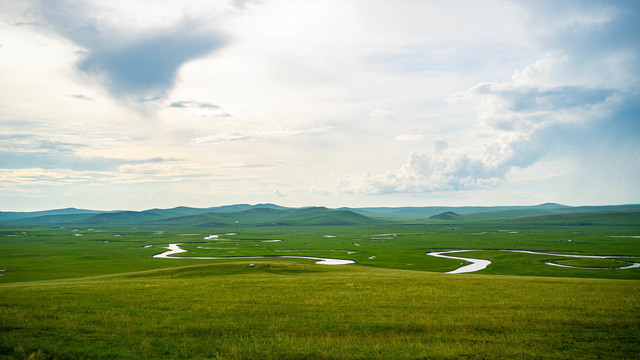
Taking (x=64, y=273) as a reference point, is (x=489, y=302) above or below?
above

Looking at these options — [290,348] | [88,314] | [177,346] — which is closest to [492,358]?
[290,348]

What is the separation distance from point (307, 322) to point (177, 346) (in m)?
6.95

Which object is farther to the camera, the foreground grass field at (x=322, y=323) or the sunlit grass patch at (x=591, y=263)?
the sunlit grass patch at (x=591, y=263)

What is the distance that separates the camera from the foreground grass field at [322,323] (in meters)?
16.7

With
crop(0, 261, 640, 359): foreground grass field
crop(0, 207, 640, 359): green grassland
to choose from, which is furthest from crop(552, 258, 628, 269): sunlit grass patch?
crop(0, 261, 640, 359): foreground grass field

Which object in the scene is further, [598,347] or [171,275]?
[171,275]

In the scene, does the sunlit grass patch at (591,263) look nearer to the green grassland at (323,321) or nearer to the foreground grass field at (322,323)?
the green grassland at (323,321)

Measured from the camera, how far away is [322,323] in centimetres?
2105

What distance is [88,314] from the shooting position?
22.5m

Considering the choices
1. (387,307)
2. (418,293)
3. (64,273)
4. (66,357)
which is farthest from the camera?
(64,273)

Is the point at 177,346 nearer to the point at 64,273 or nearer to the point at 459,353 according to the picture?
the point at 459,353

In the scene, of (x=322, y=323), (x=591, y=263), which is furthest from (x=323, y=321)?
(x=591, y=263)

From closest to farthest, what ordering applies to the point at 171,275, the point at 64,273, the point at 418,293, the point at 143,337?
the point at 143,337, the point at 418,293, the point at 171,275, the point at 64,273

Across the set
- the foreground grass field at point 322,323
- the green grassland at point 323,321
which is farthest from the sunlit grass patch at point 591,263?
the foreground grass field at point 322,323
